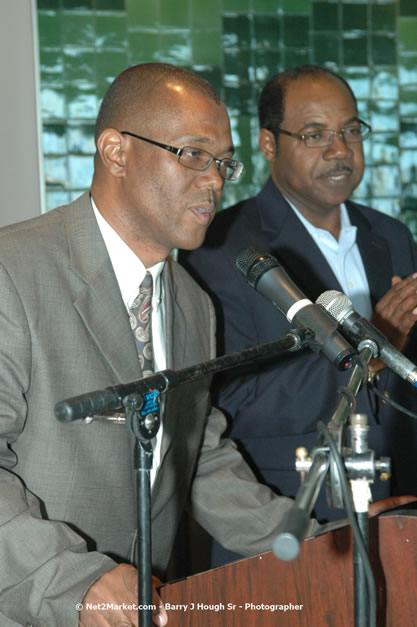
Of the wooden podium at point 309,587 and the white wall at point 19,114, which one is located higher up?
the white wall at point 19,114

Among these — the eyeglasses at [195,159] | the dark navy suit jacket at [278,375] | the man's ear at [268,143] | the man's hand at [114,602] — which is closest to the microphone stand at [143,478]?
the man's hand at [114,602]

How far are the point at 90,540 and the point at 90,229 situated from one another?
0.69 metres

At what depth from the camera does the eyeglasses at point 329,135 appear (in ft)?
9.35

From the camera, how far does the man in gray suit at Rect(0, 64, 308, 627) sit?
160cm

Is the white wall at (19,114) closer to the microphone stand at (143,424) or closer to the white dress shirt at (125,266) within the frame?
the white dress shirt at (125,266)

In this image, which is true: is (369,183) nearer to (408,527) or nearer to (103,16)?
(103,16)

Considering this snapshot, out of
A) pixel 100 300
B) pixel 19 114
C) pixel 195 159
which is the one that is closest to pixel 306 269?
pixel 195 159

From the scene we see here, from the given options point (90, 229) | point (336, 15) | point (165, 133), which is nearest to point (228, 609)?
point (90, 229)

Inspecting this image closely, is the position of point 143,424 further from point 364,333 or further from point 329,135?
point 329,135

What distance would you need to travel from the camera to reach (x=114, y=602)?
1.50 metres

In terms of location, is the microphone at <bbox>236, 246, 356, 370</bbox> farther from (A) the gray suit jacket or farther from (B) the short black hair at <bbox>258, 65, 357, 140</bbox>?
(B) the short black hair at <bbox>258, 65, 357, 140</bbox>

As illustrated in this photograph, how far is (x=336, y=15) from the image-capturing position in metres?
3.41

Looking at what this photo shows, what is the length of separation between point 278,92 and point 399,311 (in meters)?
0.98

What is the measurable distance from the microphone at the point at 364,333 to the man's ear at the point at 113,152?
79 cm
